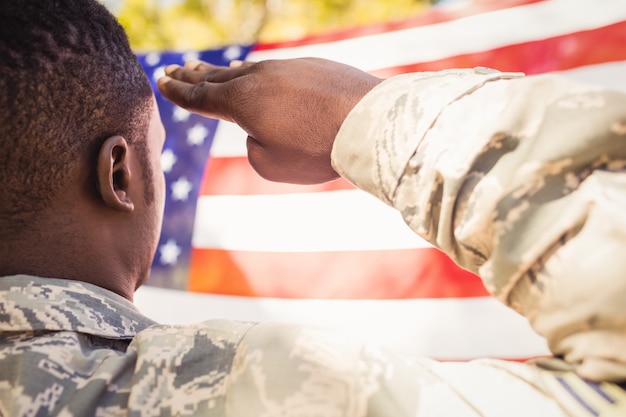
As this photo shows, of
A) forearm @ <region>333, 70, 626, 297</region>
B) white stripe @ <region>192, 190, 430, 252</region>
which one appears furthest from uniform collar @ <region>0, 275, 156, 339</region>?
white stripe @ <region>192, 190, 430, 252</region>

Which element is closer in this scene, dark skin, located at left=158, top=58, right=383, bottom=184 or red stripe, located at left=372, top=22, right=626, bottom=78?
dark skin, located at left=158, top=58, right=383, bottom=184

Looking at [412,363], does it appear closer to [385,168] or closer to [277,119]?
[385,168]

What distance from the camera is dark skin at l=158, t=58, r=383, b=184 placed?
37.1 inches

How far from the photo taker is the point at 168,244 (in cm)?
220

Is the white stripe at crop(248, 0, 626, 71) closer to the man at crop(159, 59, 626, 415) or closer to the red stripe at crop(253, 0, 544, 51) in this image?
the red stripe at crop(253, 0, 544, 51)

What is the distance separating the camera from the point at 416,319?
1866 millimetres

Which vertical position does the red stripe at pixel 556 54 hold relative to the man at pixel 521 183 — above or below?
below

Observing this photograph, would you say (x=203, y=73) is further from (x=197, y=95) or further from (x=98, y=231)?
(x=98, y=231)

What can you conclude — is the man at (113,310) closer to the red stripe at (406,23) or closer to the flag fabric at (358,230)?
the flag fabric at (358,230)

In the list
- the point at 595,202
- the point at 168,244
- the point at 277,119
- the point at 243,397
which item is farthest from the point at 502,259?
the point at 168,244

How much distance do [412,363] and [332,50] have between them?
1.79 m

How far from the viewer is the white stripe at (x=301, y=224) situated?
198 centimetres

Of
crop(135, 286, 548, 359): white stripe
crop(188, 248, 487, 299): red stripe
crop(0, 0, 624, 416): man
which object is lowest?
crop(135, 286, 548, 359): white stripe

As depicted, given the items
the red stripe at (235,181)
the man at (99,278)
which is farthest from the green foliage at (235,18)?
the man at (99,278)
